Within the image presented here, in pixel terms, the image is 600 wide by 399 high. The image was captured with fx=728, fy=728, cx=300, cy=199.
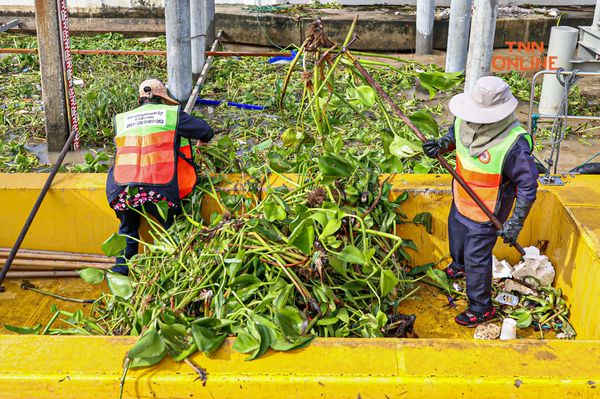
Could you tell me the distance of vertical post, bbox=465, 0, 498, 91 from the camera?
725cm

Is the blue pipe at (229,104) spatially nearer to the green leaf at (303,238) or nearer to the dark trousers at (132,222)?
the dark trousers at (132,222)

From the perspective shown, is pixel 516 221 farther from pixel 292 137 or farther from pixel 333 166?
pixel 292 137

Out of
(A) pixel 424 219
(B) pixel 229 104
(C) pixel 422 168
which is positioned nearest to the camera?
(A) pixel 424 219

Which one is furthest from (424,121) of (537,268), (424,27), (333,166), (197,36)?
(424,27)

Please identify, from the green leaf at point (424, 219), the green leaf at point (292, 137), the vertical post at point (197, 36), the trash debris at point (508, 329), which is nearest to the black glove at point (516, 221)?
the trash debris at point (508, 329)

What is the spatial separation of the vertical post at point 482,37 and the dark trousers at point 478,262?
3593mm

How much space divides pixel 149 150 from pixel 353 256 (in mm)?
1529

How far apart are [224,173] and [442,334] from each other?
1.74m

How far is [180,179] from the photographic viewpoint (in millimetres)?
4445

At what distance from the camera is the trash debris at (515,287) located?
4.33 metres

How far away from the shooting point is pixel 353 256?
11.4 feet

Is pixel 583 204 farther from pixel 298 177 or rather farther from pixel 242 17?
pixel 242 17

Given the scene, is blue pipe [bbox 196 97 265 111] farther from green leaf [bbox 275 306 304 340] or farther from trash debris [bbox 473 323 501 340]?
green leaf [bbox 275 306 304 340]

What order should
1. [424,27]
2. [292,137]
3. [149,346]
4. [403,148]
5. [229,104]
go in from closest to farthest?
[149,346]
[403,148]
[292,137]
[229,104]
[424,27]
